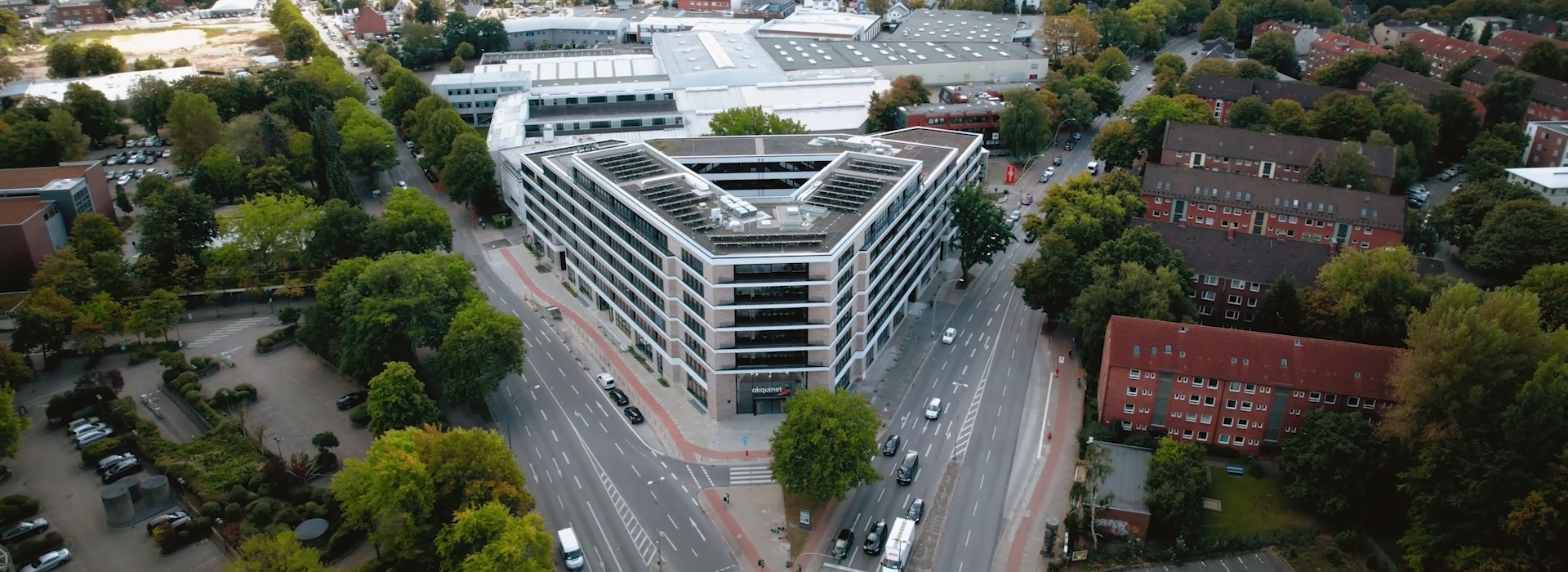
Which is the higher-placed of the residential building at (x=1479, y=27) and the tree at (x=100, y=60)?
the residential building at (x=1479, y=27)

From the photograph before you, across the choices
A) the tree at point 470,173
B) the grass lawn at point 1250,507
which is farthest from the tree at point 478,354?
the grass lawn at point 1250,507

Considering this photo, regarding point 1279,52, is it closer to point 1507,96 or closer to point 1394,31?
point 1394,31

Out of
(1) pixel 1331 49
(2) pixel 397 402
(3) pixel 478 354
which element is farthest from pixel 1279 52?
(2) pixel 397 402

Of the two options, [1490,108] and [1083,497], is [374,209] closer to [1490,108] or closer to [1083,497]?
[1083,497]

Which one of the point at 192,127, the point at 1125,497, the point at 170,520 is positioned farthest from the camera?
the point at 192,127

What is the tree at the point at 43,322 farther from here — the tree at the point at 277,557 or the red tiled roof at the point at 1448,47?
the red tiled roof at the point at 1448,47

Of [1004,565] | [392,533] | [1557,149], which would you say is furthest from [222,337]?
[1557,149]

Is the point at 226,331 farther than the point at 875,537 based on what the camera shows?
Yes
